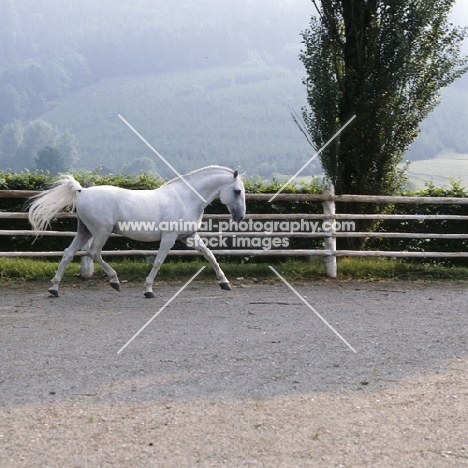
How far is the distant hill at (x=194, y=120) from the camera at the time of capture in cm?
8438

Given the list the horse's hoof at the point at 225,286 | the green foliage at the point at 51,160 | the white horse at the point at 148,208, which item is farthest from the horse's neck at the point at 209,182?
the green foliage at the point at 51,160

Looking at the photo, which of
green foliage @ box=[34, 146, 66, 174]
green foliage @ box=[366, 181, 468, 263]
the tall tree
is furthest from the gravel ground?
green foliage @ box=[34, 146, 66, 174]

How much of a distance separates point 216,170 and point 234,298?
165cm

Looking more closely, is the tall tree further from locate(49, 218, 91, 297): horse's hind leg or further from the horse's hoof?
locate(49, 218, 91, 297): horse's hind leg

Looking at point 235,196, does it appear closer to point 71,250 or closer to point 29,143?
point 71,250

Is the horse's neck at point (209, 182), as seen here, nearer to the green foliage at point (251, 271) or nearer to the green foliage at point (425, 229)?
the green foliage at point (251, 271)

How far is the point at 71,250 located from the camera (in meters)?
8.16

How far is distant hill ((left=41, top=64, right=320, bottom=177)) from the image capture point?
8438cm

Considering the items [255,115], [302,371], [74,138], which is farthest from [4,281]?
[255,115]

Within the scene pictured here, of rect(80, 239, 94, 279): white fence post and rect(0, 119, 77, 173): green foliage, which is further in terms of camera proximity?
rect(0, 119, 77, 173): green foliage

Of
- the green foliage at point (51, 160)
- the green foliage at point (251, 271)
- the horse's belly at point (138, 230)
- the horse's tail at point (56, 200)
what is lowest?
the green foliage at point (251, 271)

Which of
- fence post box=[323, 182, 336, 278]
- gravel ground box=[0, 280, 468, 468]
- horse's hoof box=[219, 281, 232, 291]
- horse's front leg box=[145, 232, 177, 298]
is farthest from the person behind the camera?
fence post box=[323, 182, 336, 278]

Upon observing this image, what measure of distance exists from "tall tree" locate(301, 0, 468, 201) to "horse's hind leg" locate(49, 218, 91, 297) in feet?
16.2

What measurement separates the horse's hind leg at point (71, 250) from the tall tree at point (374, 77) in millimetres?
4945
